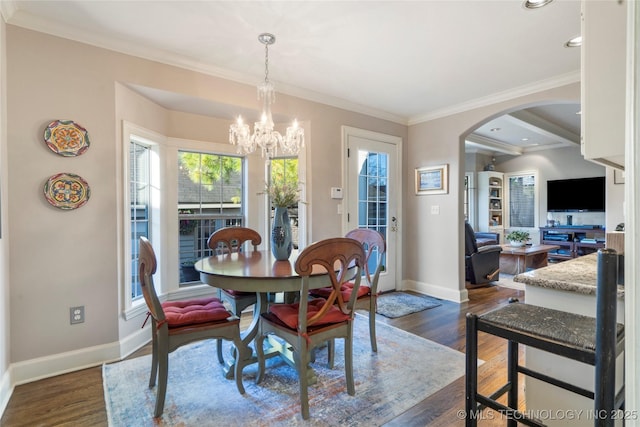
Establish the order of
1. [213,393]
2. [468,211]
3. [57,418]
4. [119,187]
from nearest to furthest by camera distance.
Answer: [57,418]
[213,393]
[119,187]
[468,211]

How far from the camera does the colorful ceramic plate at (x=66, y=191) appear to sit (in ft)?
7.02

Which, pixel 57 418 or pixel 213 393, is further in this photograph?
pixel 213 393

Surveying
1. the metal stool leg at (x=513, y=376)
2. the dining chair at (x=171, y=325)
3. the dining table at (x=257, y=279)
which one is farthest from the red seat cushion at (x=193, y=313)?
the metal stool leg at (x=513, y=376)

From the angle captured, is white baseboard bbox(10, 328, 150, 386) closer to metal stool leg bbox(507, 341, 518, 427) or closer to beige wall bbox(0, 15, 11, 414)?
beige wall bbox(0, 15, 11, 414)

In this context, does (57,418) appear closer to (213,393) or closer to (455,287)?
(213,393)

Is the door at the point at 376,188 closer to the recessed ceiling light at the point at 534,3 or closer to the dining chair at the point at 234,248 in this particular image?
the dining chair at the point at 234,248

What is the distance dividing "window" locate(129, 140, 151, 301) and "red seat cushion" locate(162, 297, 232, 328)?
0.98 metres

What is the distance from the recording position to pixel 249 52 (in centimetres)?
258

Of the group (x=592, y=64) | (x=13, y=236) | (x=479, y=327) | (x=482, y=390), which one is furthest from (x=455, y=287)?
(x=13, y=236)

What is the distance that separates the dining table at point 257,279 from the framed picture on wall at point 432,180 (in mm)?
2499

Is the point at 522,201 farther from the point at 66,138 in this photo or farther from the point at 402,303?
the point at 66,138

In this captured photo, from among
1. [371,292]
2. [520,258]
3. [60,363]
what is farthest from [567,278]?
[520,258]

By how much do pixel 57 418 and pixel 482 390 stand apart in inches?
99.9

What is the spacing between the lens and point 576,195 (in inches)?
270
